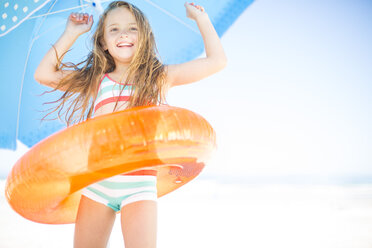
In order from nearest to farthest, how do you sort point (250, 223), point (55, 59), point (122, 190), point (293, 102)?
point (122, 190)
point (55, 59)
point (250, 223)
point (293, 102)

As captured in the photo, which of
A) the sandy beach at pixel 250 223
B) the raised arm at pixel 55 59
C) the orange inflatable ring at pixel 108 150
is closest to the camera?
the orange inflatable ring at pixel 108 150

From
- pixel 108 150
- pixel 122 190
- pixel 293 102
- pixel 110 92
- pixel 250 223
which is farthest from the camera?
pixel 293 102

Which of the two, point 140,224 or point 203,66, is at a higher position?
point 203,66

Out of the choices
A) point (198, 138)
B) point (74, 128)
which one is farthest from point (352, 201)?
point (74, 128)

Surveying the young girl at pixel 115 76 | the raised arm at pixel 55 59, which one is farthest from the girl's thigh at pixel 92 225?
the raised arm at pixel 55 59

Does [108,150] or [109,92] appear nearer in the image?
[108,150]

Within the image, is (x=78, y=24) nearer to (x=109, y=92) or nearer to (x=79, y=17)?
(x=79, y=17)

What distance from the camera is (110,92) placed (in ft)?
4.91

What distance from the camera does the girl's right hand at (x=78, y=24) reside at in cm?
166

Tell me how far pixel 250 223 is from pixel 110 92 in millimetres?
2081

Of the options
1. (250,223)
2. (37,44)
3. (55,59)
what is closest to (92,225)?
(55,59)

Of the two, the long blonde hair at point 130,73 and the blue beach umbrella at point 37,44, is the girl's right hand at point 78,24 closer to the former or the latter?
the long blonde hair at point 130,73

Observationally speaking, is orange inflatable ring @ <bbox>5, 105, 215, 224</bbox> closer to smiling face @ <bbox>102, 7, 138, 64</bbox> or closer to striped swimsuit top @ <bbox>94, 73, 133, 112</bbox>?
striped swimsuit top @ <bbox>94, 73, 133, 112</bbox>

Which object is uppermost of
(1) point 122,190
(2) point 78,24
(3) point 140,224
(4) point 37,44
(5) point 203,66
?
(4) point 37,44
